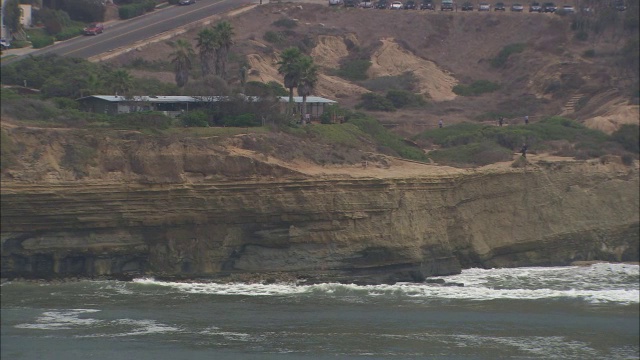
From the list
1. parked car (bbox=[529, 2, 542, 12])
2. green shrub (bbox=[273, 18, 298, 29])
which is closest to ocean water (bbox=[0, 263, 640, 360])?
green shrub (bbox=[273, 18, 298, 29])

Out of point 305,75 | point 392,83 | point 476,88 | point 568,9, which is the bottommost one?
point 305,75

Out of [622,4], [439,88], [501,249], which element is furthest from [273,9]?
[501,249]

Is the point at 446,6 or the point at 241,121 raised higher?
the point at 446,6

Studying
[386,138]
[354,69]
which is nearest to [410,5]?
[354,69]

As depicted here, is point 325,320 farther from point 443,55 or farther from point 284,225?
point 443,55

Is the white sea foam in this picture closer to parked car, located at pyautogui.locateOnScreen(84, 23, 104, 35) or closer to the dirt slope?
the dirt slope

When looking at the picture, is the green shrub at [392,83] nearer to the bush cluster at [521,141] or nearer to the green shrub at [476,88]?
the green shrub at [476,88]

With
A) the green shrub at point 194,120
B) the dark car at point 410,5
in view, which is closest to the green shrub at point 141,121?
the green shrub at point 194,120
